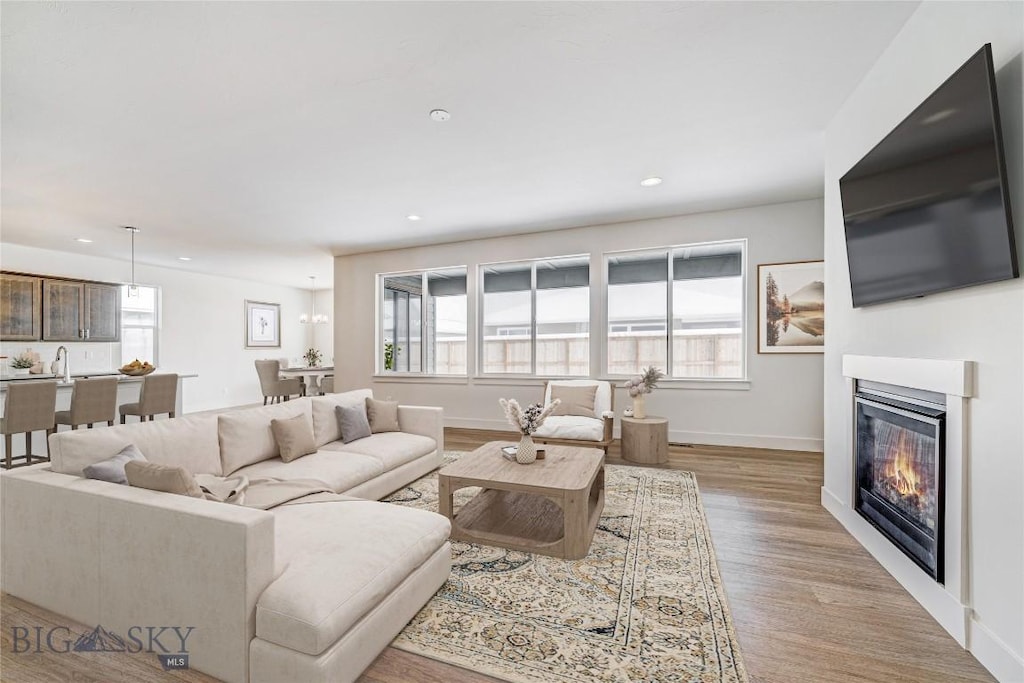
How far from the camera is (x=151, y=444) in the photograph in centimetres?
223

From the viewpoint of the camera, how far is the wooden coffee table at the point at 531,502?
2.37 meters

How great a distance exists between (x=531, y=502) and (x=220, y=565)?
2.05 meters

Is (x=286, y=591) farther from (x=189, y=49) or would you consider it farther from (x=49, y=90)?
(x=49, y=90)

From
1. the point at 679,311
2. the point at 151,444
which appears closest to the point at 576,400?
the point at 679,311

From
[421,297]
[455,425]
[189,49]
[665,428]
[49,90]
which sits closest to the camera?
[189,49]

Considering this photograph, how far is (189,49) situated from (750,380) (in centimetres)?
543

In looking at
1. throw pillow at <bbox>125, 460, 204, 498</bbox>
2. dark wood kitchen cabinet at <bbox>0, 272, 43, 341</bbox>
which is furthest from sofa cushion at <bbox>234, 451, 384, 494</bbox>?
dark wood kitchen cabinet at <bbox>0, 272, 43, 341</bbox>

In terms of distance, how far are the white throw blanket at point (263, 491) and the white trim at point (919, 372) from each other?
275 centimetres

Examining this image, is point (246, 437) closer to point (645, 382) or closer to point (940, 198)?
point (645, 382)

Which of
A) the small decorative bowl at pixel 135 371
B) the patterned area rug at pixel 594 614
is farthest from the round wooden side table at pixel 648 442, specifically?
the small decorative bowl at pixel 135 371

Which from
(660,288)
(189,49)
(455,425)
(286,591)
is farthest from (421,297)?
(286,591)

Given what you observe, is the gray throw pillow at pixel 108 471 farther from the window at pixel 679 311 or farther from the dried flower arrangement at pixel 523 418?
the window at pixel 679 311

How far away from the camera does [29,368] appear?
5082 mm

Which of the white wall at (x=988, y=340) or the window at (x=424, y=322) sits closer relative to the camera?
the white wall at (x=988, y=340)
